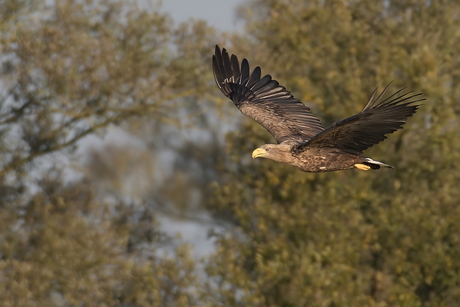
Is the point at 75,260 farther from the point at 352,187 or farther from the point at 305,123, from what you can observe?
the point at 305,123

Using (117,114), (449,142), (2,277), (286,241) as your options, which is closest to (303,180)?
(286,241)

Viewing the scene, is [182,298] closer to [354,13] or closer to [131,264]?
[131,264]

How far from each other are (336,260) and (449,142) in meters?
3.12

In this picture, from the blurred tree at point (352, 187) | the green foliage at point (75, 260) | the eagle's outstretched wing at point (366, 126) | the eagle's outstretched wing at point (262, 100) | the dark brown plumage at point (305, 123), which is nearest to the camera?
the eagle's outstretched wing at point (366, 126)

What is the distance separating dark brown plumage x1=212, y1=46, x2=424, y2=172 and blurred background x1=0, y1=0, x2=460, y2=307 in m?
5.52

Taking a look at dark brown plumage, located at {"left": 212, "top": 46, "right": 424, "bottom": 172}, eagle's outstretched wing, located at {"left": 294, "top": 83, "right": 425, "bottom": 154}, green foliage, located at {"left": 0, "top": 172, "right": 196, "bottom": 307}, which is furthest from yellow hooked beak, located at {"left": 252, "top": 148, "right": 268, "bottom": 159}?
green foliage, located at {"left": 0, "top": 172, "right": 196, "bottom": 307}

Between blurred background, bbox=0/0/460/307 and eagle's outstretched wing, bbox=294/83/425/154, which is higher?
blurred background, bbox=0/0/460/307

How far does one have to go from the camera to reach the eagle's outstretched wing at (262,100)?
445 inches

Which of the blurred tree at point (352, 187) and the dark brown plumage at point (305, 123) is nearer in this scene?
the dark brown plumage at point (305, 123)

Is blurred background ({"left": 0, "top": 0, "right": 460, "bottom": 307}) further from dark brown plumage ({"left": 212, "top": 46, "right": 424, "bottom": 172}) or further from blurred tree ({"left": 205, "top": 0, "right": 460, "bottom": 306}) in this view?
dark brown plumage ({"left": 212, "top": 46, "right": 424, "bottom": 172})

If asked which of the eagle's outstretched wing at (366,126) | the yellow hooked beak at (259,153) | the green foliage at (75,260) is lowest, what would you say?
the eagle's outstretched wing at (366,126)

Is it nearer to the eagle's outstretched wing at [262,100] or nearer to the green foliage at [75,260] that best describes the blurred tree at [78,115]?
the green foliage at [75,260]

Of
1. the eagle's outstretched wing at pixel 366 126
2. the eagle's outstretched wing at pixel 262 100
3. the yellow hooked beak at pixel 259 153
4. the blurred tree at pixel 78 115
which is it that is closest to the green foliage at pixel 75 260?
the blurred tree at pixel 78 115

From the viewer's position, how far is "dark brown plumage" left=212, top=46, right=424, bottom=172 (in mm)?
9125
